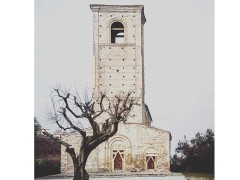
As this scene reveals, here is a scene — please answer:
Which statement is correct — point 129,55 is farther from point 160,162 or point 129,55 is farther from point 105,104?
point 160,162

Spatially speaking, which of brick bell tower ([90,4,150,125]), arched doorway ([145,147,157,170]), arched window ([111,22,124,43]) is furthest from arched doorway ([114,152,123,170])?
arched window ([111,22,124,43])

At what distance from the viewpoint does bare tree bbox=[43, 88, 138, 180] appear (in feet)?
23.0

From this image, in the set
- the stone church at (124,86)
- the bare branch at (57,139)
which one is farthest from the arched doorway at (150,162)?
the bare branch at (57,139)

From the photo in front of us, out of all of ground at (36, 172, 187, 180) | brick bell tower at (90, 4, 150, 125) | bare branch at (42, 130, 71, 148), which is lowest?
ground at (36, 172, 187, 180)

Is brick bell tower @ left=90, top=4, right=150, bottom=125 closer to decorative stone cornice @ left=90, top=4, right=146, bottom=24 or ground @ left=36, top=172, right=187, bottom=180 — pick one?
decorative stone cornice @ left=90, top=4, right=146, bottom=24

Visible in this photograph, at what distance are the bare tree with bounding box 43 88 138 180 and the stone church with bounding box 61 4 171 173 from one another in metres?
0.09

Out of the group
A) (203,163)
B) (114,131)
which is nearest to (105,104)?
(114,131)

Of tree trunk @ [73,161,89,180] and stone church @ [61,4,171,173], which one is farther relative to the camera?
stone church @ [61,4,171,173]

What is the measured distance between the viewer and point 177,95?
23.5ft

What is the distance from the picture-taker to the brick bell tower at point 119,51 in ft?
23.6

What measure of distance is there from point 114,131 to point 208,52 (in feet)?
4.84

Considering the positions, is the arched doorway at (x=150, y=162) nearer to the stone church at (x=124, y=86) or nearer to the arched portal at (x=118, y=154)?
the stone church at (x=124, y=86)

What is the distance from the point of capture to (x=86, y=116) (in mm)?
7051
